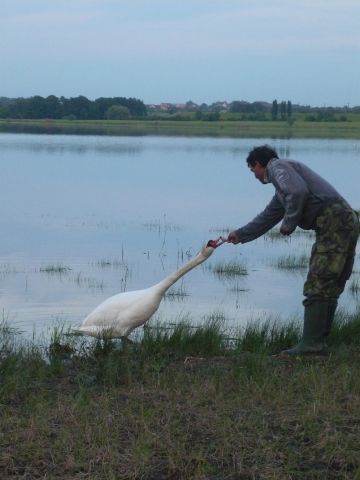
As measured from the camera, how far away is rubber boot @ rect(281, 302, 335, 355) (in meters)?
8.03

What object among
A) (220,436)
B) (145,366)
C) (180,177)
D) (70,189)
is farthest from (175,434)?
(180,177)

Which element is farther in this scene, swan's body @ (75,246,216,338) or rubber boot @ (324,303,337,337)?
swan's body @ (75,246,216,338)

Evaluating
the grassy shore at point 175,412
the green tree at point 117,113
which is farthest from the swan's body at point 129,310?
the green tree at point 117,113

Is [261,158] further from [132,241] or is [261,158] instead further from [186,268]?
[132,241]

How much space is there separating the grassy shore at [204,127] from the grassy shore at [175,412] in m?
86.5

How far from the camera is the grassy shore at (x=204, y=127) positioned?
9712cm

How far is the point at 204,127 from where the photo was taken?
354 feet

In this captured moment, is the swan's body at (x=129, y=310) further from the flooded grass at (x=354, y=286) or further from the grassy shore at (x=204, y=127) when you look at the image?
the grassy shore at (x=204, y=127)

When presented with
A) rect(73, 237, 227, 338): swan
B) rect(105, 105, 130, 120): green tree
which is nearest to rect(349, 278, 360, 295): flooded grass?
rect(73, 237, 227, 338): swan

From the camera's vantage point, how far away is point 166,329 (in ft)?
29.5

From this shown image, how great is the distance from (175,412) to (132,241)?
13.9 meters

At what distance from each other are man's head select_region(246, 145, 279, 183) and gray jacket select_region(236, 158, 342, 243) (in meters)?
0.05

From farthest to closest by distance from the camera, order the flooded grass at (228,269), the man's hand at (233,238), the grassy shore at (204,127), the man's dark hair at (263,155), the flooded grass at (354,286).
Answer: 1. the grassy shore at (204,127)
2. the flooded grass at (228,269)
3. the flooded grass at (354,286)
4. the man's hand at (233,238)
5. the man's dark hair at (263,155)

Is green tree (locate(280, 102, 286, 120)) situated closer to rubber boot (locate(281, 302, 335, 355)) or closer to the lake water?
the lake water
